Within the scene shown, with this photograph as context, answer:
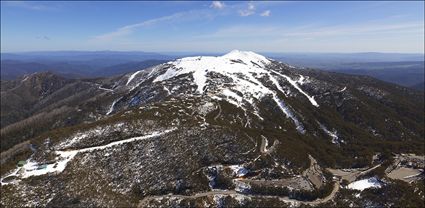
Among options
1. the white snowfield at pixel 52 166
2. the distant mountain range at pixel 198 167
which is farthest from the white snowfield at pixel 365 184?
the white snowfield at pixel 52 166

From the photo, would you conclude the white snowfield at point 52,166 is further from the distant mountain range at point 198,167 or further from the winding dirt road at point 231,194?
the winding dirt road at point 231,194

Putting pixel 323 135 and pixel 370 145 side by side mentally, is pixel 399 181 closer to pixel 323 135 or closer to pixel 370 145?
pixel 370 145

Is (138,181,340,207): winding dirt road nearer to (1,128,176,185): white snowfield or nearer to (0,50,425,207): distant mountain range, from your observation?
(0,50,425,207): distant mountain range

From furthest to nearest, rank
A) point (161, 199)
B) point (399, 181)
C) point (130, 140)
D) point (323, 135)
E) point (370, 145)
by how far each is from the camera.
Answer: point (323, 135) < point (370, 145) < point (130, 140) < point (399, 181) < point (161, 199)

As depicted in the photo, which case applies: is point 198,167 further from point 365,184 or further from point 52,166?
point 365,184

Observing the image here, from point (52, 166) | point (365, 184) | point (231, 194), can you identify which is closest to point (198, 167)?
point (231, 194)

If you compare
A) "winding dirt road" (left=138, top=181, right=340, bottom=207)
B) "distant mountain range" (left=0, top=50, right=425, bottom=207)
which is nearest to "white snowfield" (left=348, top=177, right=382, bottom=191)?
"distant mountain range" (left=0, top=50, right=425, bottom=207)

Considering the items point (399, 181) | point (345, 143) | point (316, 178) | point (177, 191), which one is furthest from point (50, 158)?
point (345, 143)

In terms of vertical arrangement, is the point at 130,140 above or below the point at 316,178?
above

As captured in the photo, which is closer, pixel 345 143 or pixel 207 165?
pixel 207 165
